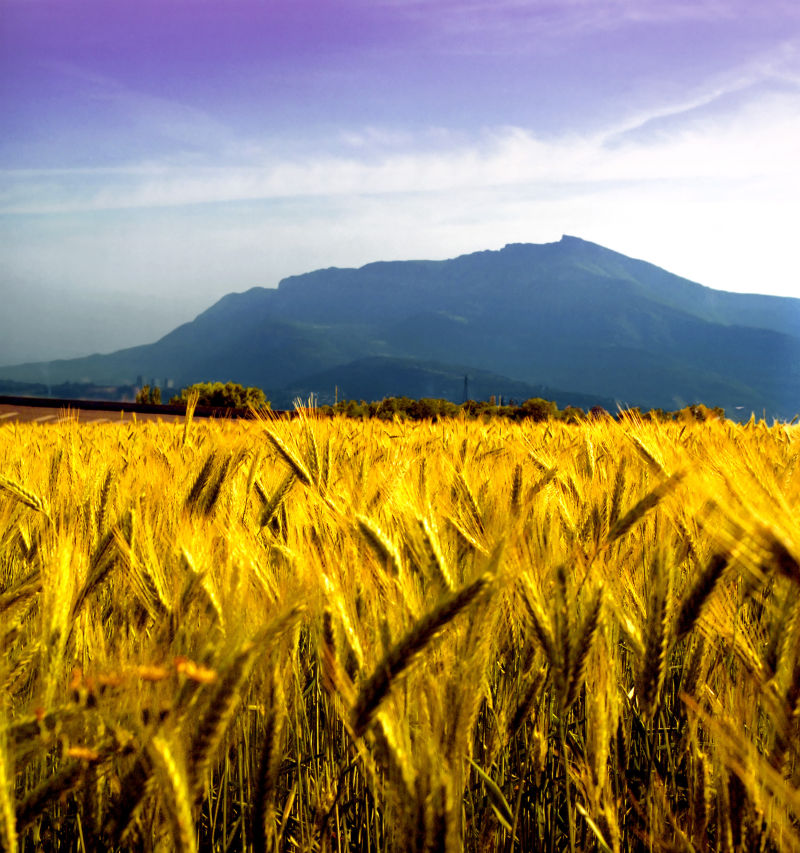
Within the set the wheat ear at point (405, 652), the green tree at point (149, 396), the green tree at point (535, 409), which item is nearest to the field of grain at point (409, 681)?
the wheat ear at point (405, 652)

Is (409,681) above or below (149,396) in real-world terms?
below

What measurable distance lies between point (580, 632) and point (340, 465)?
1672mm

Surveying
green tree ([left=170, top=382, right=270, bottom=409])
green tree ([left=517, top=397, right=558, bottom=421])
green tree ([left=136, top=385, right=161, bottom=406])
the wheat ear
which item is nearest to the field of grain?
the wheat ear

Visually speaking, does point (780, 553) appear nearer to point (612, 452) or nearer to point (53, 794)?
point (53, 794)

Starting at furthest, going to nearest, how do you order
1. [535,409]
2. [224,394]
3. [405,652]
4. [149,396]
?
[149,396], [224,394], [535,409], [405,652]

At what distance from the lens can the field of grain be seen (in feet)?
2.61

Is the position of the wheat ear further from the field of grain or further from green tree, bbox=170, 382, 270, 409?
green tree, bbox=170, 382, 270, 409

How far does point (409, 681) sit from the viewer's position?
928 mm

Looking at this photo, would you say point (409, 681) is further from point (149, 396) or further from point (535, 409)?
point (149, 396)

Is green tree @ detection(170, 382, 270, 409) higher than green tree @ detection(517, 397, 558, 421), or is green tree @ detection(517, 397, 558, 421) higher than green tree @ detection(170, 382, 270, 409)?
green tree @ detection(170, 382, 270, 409)

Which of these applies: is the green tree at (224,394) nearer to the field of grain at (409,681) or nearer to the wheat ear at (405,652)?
the field of grain at (409,681)

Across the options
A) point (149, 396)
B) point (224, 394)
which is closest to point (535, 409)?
point (224, 394)

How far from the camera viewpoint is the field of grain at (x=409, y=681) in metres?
0.80

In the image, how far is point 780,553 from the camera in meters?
0.91
